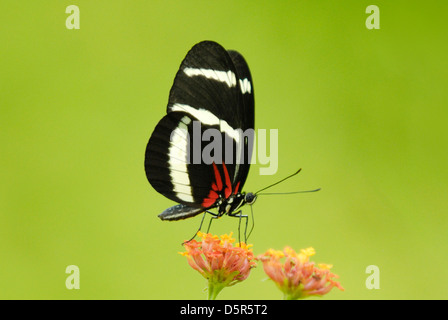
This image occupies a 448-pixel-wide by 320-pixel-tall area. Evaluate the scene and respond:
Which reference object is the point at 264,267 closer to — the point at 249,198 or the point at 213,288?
the point at 213,288

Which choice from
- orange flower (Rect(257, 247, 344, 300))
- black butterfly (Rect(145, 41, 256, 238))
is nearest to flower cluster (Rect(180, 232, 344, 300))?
orange flower (Rect(257, 247, 344, 300))

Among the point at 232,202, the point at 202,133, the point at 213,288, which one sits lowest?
the point at 213,288

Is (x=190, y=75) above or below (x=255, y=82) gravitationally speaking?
below

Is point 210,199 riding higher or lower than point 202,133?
lower

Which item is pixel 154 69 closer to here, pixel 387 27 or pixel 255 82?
pixel 255 82

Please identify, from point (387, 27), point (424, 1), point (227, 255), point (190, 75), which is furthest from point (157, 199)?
point (424, 1)

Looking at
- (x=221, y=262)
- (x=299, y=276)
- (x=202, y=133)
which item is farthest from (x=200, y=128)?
(x=299, y=276)
